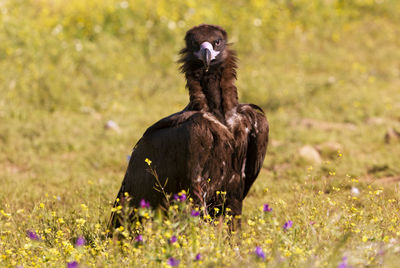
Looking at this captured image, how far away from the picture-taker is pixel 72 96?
33.4 ft

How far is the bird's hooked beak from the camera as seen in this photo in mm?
4602

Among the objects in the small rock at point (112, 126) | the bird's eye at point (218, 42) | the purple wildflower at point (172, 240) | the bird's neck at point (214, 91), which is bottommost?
the small rock at point (112, 126)

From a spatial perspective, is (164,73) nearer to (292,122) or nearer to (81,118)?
(81,118)

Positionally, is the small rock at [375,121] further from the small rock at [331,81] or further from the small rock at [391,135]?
the small rock at [331,81]

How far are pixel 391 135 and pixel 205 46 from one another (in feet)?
14.6

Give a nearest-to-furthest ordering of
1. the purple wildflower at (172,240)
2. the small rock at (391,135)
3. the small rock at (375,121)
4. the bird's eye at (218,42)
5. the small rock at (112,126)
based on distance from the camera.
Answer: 1. the purple wildflower at (172,240)
2. the bird's eye at (218,42)
3. the small rock at (391,135)
4. the small rock at (375,121)
5. the small rock at (112,126)

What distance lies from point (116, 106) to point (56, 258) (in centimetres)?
687

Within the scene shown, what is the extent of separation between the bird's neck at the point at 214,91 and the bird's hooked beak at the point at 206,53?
151 millimetres

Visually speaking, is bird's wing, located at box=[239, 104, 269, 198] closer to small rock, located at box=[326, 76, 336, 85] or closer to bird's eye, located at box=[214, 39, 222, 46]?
bird's eye, located at box=[214, 39, 222, 46]

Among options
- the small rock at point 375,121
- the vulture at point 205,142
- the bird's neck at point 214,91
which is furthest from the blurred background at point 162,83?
the bird's neck at point 214,91

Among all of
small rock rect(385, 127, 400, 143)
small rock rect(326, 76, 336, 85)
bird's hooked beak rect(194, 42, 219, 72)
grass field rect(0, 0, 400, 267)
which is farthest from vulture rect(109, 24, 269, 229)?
small rock rect(326, 76, 336, 85)

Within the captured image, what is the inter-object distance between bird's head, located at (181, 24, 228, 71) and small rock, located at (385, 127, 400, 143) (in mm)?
4017

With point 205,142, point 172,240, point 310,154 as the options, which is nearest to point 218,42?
point 205,142

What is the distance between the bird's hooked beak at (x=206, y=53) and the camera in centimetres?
460
